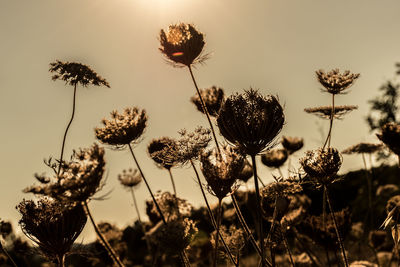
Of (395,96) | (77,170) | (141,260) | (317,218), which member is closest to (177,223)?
(77,170)

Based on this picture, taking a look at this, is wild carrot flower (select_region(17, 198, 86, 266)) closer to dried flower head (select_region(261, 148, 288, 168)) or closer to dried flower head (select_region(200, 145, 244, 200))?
dried flower head (select_region(200, 145, 244, 200))

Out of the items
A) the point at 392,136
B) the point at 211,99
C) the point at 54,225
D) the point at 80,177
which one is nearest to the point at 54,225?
the point at 54,225

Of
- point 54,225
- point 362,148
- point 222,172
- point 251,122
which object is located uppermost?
point 362,148

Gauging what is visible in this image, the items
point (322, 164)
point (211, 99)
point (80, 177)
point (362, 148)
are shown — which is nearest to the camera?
point (80, 177)

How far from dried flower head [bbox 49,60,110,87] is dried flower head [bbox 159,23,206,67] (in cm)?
129

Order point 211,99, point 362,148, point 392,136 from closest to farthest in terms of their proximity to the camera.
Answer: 1. point 392,136
2. point 211,99
3. point 362,148

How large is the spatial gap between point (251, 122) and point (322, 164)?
1764mm

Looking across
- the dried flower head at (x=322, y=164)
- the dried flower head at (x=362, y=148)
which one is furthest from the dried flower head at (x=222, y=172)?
the dried flower head at (x=362, y=148)

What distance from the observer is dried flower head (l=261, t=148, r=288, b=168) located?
10320mm

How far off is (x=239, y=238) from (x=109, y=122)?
3243 millimetres

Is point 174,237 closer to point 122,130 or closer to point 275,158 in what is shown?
point 122,130

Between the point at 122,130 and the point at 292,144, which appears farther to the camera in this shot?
the point at 292,144

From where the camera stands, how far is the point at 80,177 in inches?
158

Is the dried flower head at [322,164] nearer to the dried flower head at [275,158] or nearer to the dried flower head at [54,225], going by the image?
the dried flower head at [54,225]
